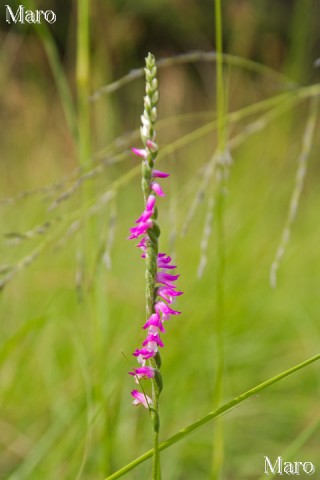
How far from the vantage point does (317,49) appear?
8.52 metres

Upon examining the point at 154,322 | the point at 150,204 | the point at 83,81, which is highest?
the point at 83,81

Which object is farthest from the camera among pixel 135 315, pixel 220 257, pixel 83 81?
pixel 135 315

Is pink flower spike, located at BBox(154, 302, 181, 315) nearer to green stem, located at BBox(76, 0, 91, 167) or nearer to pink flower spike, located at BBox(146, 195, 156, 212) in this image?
pink flower spike, located at BBox(146, 195, 156, 212)

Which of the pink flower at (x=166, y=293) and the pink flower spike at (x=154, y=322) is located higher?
the pink flower at (x=166, y=293)

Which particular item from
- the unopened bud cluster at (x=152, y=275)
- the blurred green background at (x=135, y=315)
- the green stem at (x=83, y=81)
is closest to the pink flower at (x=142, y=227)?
the unopened bud cluster at (x=152, y=275)

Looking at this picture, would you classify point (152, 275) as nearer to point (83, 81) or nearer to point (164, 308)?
point (164, 308)

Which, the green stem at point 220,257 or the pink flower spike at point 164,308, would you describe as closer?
the pink flower spike at point 164,308

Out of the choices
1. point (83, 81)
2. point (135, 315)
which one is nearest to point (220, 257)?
point (83, 81)

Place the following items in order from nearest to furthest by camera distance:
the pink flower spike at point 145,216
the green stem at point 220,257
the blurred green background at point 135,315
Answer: the pink flower spike at point 145,216 → the green stem at point 220,257 → the blurred green background at point 135,315

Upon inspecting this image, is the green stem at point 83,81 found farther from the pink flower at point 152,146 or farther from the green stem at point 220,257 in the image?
the pink flower at point 152,146

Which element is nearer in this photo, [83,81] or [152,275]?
[152,275]

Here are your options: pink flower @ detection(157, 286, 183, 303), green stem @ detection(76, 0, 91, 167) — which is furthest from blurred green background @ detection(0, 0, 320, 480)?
pink flower @ detection(157, 286, 183, 303)

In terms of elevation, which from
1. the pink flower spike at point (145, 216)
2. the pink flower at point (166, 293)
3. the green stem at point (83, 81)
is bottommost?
the pink flower at point (166, 293)

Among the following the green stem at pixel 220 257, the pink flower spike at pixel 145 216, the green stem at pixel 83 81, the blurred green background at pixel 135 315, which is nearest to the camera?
the pink flower spike at pixel 145 216
